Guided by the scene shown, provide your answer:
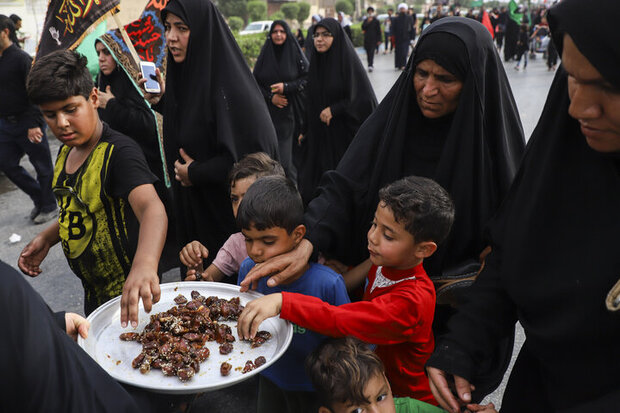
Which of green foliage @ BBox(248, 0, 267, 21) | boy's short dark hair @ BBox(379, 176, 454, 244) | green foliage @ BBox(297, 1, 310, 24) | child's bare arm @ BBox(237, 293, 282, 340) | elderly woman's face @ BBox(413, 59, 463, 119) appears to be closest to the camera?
child's bare arm @ BBox(237, 293, 282, 340)

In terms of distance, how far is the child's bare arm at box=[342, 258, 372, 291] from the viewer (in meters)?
2.09

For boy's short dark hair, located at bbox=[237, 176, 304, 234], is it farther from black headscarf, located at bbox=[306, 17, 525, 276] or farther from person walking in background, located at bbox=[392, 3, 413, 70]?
person walking in background, located at bbox=[392, 3, 413, 70]

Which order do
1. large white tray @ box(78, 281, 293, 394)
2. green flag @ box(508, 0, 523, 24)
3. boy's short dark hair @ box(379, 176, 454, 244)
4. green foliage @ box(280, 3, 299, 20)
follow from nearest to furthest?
large white tray @ box(78, 281, 293, 394) → boy's short dark hair @ box(379, 176, 454, 244) → green flag @ box(508, 0, 523, 24) → green foliage @ box(280, 3, 299, 20)

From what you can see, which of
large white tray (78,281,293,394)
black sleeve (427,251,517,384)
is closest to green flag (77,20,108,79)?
large white tray (78,281,293,394)

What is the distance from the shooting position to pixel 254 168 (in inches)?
96.3

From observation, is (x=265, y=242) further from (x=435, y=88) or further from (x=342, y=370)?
(x=435, y=88)

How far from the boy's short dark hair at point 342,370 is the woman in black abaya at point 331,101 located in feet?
12.2

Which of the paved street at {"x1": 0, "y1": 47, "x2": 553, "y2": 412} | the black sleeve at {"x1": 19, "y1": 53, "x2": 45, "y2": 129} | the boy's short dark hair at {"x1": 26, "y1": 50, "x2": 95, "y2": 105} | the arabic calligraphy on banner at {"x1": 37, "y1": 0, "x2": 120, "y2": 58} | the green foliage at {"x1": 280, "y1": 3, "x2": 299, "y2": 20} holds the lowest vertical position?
the green foliage at {"x1": 280, "y1": 3, "x2": 299, "y2": 20}

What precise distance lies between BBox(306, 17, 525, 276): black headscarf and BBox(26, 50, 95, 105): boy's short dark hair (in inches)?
48.5

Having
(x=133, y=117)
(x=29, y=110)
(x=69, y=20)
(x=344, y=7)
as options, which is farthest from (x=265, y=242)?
(x=344, y=7)

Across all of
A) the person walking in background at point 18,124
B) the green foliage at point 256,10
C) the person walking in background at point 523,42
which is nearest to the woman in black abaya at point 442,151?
the person walking in background at point 18,124

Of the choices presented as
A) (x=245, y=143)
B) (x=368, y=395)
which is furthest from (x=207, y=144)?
(x=368, y=395)

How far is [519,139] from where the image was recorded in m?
2.05

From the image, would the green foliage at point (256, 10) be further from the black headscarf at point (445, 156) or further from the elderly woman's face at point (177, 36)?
the black headscarf at point (445, 156)
